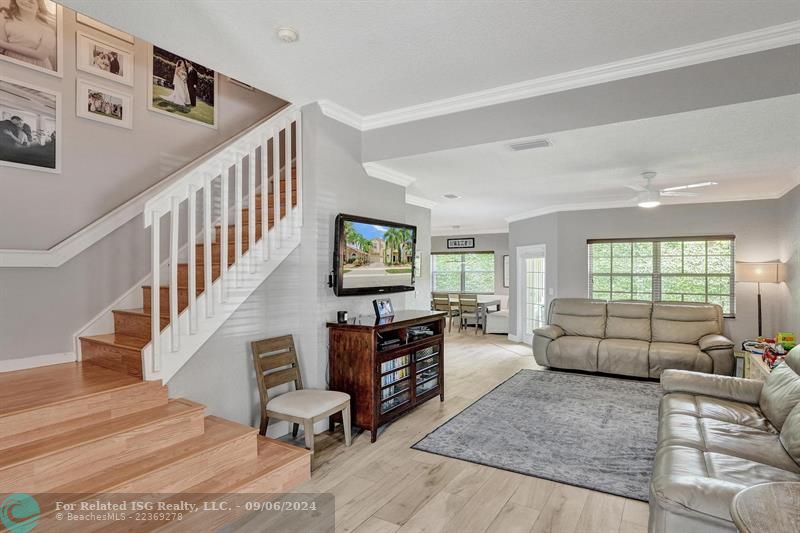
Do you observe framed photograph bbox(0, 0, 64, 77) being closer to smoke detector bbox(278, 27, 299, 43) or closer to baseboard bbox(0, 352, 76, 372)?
smoke detector bbox(278, 27, 299, 43)

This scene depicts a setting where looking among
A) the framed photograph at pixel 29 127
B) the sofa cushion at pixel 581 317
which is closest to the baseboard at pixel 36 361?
the framed photograph at pixel 29 127

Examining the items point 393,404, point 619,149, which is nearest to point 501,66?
point 619,149

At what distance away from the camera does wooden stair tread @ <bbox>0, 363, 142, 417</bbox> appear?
2225 millimetres

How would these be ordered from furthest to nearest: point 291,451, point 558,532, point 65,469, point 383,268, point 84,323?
point 383,268, point 84,323, point 291,451, point 558,532, point 65,469

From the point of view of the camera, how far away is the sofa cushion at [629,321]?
5973 mm

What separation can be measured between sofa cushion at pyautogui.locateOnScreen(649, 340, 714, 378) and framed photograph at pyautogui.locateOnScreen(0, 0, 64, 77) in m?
6.65

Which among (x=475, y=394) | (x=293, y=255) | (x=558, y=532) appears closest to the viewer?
(x=558, y=532)

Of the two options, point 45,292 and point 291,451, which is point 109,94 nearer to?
point 45,292

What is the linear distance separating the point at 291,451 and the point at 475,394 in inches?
101

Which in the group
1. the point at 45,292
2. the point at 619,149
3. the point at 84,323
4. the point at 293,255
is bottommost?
the point at 84,323

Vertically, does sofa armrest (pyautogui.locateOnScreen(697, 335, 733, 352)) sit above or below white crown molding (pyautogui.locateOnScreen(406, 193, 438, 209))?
below

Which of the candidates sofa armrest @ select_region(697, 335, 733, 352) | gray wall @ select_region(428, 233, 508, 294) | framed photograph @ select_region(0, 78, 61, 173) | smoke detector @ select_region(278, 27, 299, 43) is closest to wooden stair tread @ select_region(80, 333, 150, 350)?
framed photograph @ select_region(0, 78, 61, 173)

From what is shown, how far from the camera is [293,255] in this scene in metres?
3.66

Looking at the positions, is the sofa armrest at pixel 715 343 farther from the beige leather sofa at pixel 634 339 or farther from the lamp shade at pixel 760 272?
the lamp shade at pixel 760 272
